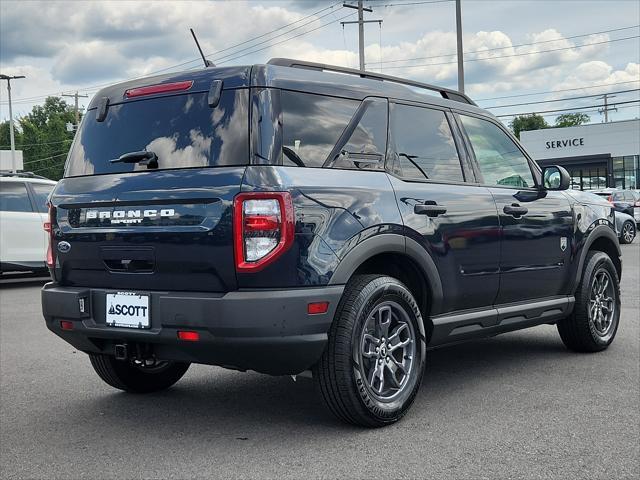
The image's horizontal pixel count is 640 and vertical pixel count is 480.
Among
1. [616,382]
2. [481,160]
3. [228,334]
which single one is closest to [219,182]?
[228,334]

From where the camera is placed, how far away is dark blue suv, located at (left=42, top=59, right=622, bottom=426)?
A: 3.92m

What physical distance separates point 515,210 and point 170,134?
2544 mm

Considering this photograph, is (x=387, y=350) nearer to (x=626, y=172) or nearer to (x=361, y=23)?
(x=361, y=23)

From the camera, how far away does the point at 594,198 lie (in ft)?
21.9

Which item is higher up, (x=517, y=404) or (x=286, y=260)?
(x=286, y=260)

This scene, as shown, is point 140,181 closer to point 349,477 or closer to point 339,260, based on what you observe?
point 339,260

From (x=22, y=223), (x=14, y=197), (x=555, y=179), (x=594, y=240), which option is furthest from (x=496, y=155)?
(x=14, y=197)

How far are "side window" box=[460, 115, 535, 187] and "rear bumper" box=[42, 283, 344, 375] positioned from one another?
1.99 meters

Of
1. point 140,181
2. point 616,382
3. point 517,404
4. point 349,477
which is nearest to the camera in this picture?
point 349,477

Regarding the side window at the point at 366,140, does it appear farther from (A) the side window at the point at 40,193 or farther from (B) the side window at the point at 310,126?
(A) the side window at the point at 40,193

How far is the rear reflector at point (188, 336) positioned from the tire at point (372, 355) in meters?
0.68

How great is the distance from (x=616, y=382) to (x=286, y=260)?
2.81m

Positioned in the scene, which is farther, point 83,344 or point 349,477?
point 83,344

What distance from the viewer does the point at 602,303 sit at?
21.7 ft
